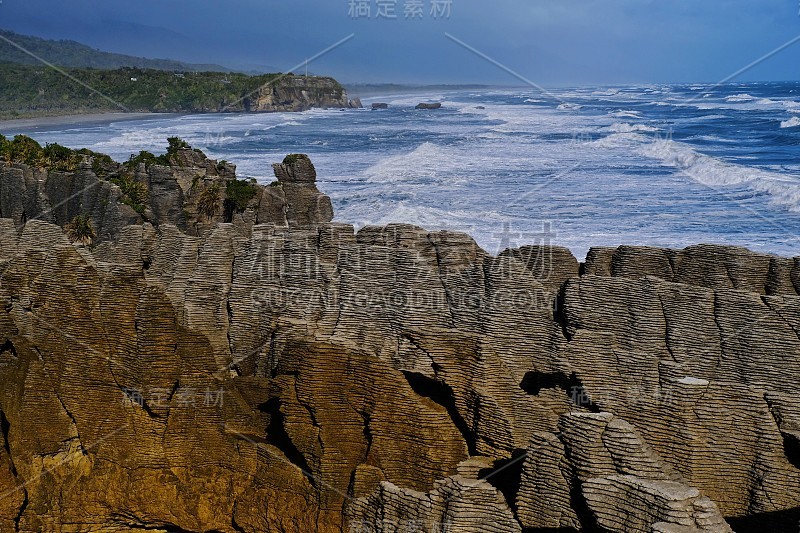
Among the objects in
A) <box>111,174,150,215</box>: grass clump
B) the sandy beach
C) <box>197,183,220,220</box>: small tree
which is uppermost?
the sandy beach

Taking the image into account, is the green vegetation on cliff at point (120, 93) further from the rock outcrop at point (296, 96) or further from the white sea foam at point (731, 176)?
the white sea foam at point (731, 176)

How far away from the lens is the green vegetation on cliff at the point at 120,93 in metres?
130

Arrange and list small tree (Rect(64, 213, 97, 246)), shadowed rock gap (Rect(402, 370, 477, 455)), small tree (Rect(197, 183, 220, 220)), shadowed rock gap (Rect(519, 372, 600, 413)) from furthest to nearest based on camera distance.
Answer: small tree (Rect(197, 183, 220, 220))
small tree (Rect(64, 213, 97, 246))
shadowed rock gap (Rect(402, 370, 477, 455))
shadowed rock gap (Rect(519, 372, 600, 413))

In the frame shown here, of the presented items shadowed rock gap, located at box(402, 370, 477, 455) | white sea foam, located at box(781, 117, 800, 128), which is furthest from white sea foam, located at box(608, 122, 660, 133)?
shadowed rock gap, located at box(402, 370, 477, 455)

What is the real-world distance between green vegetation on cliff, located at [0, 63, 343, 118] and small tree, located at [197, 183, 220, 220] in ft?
344

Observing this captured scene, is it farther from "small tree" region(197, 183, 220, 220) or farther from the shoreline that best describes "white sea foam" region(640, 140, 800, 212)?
the shoreline

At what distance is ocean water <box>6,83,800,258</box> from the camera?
29.8m

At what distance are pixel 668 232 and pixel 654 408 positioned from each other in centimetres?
2243

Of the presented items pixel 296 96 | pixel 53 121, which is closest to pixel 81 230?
pixel 53 121

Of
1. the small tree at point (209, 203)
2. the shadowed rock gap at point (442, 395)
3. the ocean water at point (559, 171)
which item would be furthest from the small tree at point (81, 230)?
the shadowed rock gap at point (442, 395)

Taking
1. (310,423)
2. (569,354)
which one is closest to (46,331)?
(310,423)

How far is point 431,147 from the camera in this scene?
58.5 metres

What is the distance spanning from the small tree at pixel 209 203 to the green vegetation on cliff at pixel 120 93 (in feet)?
344

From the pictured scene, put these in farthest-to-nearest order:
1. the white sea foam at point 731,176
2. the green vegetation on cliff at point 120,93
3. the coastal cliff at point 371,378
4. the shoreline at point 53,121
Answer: the green vegetation on cliff at point 120,93, the shoreline at point 53,121, the white sea foam at point 731,176, the coastal cliff at point 371,378
